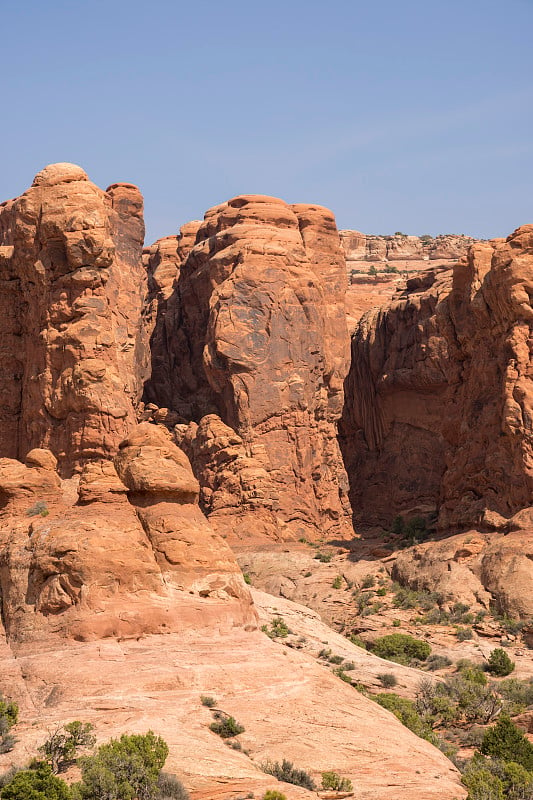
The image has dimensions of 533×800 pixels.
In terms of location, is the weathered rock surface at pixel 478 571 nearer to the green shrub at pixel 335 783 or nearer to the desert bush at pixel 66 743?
the green shrub at pixel 335 783

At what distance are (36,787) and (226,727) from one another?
14.2 feet

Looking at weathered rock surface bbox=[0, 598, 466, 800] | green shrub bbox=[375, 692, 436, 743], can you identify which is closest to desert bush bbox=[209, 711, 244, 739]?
weathered rock surface bbox=[0, 598, 466, 800]

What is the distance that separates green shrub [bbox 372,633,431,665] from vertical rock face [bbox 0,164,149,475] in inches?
445

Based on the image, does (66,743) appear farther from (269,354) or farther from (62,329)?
(269,354)

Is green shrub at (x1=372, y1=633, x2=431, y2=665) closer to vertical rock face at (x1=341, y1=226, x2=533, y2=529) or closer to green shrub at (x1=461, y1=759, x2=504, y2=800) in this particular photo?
vertical rock face at (x1=341, y1=226, x2=533, y2=529)

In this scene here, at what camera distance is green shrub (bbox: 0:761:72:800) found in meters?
18.7

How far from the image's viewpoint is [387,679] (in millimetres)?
32688

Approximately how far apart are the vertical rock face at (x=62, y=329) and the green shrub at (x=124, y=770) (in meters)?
22.0

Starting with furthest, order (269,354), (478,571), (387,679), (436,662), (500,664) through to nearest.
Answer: (269,354)
(478,571)
(436,662)
(500,664)
(387,679)

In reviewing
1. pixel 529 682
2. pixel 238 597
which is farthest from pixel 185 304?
pixel 238 597

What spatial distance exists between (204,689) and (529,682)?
14.9 metres

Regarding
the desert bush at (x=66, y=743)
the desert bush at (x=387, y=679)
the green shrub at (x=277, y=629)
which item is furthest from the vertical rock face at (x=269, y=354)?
the desert bush at (x=66, y=743)

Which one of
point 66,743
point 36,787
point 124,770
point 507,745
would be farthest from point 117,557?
point 507,745

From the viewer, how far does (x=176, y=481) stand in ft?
94.6
